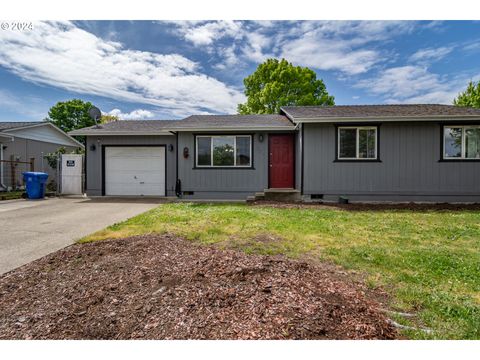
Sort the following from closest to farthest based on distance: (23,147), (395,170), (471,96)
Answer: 1. (395,170)
2. (23,147)
3. (471,96)

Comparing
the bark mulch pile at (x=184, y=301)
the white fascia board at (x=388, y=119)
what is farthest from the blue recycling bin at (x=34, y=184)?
the white fascia board at (x=388, y=119)

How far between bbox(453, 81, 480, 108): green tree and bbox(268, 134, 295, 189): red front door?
22.3 m

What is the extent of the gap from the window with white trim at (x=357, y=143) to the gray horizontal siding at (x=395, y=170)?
22cm

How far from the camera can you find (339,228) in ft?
17.5

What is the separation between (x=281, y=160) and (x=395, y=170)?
4039 millimetres

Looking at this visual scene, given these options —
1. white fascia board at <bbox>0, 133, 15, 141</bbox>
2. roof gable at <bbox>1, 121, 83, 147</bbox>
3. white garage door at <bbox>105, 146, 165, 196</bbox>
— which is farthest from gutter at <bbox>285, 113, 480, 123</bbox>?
roof gable at <bbox>1, 121, 83, 147</bbox>

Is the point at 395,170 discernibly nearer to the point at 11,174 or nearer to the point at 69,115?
the point at 11,174

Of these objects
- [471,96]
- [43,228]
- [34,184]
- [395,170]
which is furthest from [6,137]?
[471,96]

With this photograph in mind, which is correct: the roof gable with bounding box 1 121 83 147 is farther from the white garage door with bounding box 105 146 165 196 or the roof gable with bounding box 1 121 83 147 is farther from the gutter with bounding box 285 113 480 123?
the gutter with bounding box 285 113 480 123

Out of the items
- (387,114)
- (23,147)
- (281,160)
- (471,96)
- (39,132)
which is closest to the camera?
(387,114)

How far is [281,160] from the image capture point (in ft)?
33.7
